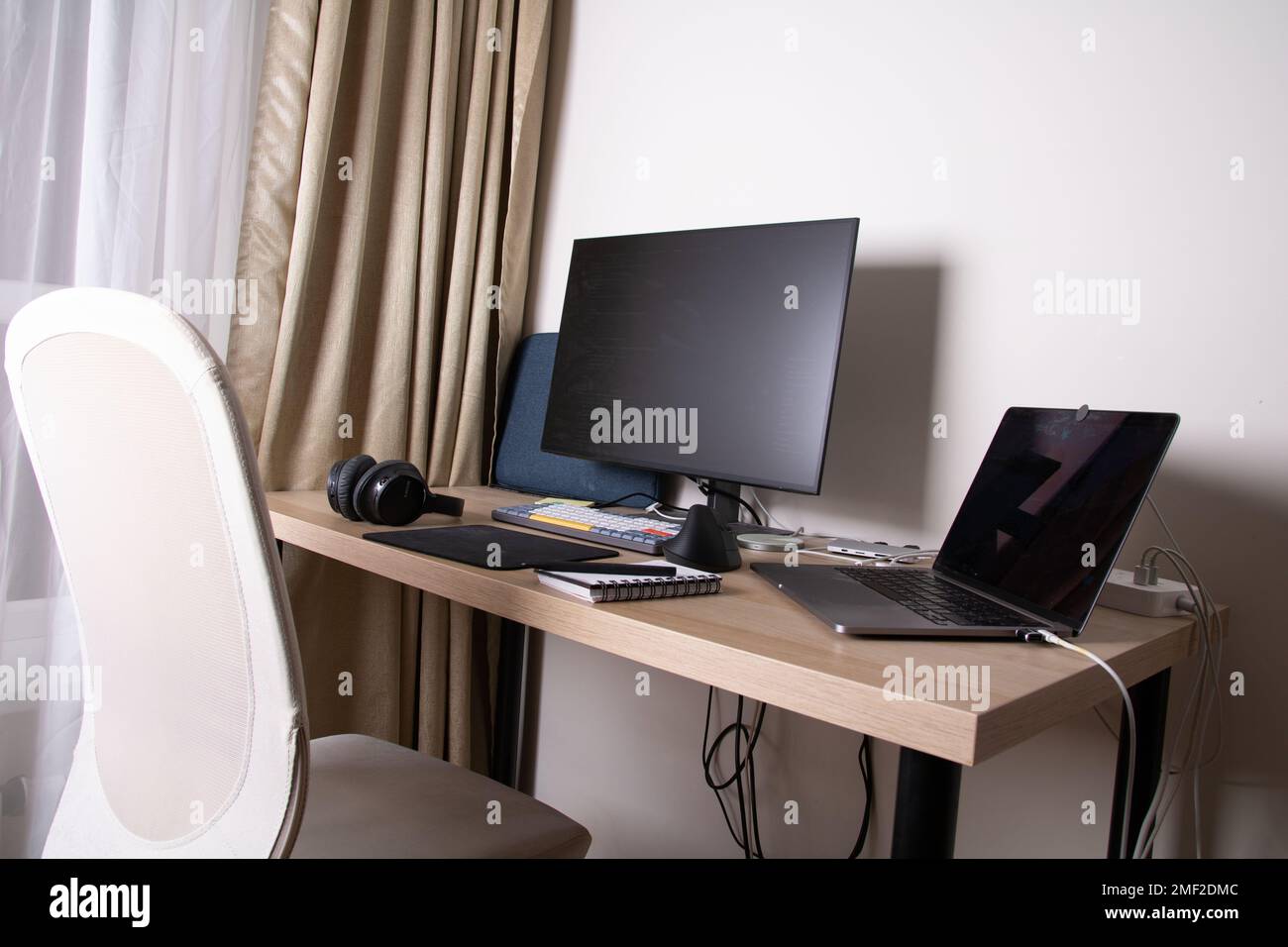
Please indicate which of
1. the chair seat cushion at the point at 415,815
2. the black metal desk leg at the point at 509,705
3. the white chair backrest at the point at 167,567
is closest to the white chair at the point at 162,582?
the white chair backrest at the point at 167,567

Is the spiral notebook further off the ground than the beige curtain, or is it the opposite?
the beige curtain

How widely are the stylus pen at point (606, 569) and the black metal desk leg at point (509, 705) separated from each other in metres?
0.89

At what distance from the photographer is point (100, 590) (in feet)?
2.64

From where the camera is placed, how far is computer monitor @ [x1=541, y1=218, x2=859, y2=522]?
124 centimetres

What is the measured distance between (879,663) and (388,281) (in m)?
1.31

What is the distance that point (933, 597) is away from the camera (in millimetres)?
966

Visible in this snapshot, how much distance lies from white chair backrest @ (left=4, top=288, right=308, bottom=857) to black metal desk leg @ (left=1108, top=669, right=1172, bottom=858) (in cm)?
86

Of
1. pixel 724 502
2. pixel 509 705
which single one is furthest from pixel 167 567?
pixel 509 705

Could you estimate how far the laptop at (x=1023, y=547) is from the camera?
84 cm

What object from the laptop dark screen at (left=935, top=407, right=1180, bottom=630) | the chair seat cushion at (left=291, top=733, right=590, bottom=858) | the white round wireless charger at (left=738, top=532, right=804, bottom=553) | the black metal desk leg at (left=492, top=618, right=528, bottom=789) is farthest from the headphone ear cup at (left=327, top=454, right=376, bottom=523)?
the laptop dark screen at (left=935, top=407, right=1180, bottom=630)

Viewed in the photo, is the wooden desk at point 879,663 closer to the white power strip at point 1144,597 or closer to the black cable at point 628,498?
the white power strip at point 1144,597

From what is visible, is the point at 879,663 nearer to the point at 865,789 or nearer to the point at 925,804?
the point at 925,804

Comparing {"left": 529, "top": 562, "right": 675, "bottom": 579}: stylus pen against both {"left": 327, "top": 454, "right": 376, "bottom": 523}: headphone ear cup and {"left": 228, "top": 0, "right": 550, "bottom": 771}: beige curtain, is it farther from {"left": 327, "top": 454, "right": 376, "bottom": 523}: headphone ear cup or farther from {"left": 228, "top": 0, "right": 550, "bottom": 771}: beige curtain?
{"left": 228, "top": 0, "right": 550, "bottom": 771}: beige curtain
